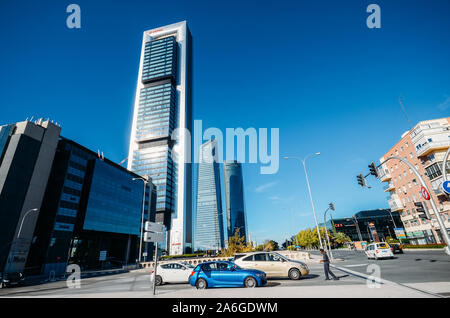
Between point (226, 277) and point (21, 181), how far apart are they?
1807 inches

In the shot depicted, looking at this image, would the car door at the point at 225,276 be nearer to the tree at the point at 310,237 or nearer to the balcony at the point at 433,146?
the balcony at the point at 433,146

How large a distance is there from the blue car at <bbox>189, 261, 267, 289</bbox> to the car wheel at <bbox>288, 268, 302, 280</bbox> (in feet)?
8.71

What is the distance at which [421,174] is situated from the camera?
39.3 meters

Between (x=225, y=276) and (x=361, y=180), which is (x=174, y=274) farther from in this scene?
(x=361, y=180)

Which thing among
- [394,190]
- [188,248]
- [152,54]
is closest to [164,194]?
[188,248]

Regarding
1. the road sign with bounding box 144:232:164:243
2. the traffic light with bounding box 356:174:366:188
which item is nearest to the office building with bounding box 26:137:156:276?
the road sign with bounding box 144:232:164:243

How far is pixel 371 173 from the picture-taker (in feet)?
42.8

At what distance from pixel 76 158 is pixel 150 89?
8629cm

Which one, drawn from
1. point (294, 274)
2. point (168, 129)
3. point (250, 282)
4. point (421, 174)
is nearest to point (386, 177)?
point (421, 174)

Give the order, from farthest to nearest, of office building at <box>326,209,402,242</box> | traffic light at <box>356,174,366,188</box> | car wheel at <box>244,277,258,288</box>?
office building at <box>326,209,402,242</box> → traffic light at <box>356,174,366,188</box> → car wheel at <box>244,277,258,288</box>

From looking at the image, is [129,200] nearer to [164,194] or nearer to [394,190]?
[164,194]

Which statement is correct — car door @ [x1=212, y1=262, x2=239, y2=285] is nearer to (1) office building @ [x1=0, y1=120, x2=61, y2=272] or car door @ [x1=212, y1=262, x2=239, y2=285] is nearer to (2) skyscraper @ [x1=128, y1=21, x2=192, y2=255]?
(1) office building @ [x1=0, y1=120, x2=61, y2=272]

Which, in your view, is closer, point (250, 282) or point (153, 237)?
point (153, 237)

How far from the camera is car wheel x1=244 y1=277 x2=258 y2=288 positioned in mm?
9875
